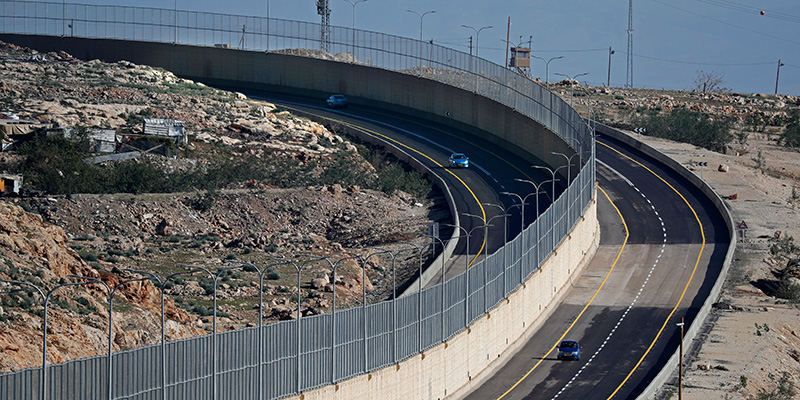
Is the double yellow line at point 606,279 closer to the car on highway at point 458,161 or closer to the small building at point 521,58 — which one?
the car on highway at point 458,161

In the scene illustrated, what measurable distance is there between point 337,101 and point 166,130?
2712 centimetres

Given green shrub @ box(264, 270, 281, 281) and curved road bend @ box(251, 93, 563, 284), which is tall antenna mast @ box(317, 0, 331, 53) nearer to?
curved road bend @ box(251, 93, 563, 284)

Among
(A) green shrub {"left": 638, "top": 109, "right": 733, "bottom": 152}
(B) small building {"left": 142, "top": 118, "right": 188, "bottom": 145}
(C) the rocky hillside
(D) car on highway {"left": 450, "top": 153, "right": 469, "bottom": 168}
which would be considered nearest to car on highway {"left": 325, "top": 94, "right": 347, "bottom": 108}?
(C) the rocky hillside

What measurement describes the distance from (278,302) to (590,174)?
31628mm

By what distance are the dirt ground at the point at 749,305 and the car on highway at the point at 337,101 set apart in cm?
2874

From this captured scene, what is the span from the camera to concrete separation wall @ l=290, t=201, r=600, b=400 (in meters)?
45.8

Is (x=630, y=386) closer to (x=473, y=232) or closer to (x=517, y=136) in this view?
(x=473, y=232)

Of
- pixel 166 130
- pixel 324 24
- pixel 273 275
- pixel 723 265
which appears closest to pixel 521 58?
pixel 324 24

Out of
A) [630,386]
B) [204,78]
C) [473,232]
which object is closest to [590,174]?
[473,232]

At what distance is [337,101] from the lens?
112 meters

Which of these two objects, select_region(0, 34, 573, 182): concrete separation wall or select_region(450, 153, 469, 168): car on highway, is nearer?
select_region(450, 153, 469, 168): car on highway

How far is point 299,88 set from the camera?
4643 inches

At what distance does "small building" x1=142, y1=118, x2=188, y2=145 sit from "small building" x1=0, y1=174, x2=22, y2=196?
62.1ft

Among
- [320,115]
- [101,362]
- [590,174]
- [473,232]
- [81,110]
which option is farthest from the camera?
[320,115]
